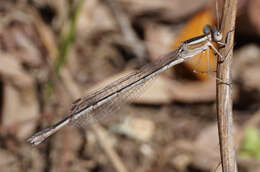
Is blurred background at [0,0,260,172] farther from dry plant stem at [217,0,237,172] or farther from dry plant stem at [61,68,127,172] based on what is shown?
dry plant stem at [217,0,237,172]

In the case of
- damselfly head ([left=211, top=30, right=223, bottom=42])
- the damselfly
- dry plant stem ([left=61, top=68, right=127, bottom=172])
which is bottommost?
dry plant stem ([left=61, top=68, right=127, bottom=172])

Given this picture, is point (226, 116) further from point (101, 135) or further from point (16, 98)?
point (16, 98)

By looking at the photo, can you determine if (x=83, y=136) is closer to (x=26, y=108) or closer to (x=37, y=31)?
(x=26, y=108)

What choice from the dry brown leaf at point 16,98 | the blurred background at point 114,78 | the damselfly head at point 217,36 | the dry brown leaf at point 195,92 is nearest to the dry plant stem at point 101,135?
the blurred background at point 114,78

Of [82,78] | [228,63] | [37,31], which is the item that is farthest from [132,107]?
[228,63]

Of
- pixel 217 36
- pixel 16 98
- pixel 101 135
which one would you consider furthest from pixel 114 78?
pixel 217 36

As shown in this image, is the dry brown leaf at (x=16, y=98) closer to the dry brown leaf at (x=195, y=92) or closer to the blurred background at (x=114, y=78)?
the blurred background at (x=114, y=78)

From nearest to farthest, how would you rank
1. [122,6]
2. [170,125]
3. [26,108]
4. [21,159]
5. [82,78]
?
[21,159]
[26,108]
[170,125]
[82,78]
[122,6]

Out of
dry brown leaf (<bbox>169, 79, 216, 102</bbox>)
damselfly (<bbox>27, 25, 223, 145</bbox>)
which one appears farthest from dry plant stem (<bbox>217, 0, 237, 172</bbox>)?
dry brown leaf (<bbox>169, 79, 216, 102</bbox>)
